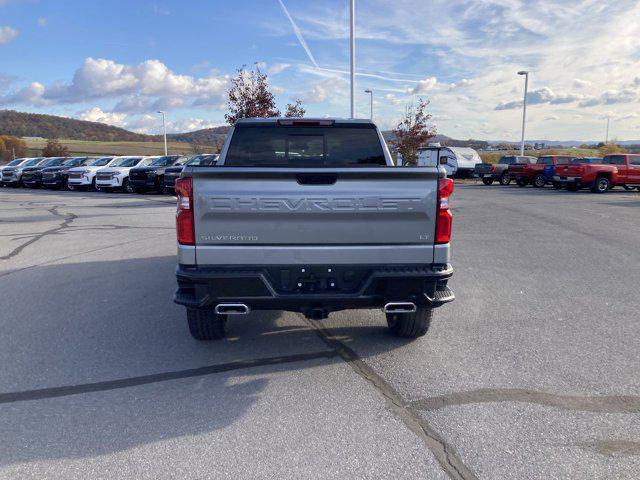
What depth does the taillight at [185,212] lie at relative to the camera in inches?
147

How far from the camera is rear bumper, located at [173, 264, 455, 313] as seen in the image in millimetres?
3791

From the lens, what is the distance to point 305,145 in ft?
17.7

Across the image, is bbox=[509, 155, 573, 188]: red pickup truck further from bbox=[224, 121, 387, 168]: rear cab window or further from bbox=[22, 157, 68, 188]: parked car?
bbox=[22, 157, 68, 188]: parked car

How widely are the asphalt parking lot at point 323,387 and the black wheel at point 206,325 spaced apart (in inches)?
4.6

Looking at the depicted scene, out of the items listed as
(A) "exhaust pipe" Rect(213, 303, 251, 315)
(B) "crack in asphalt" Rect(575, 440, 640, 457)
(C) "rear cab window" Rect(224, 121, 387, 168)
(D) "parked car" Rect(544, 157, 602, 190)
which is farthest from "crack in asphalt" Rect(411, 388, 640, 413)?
(D) "parked car" Rect(544, 157, 602, 190)

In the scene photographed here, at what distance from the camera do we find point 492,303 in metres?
6.05

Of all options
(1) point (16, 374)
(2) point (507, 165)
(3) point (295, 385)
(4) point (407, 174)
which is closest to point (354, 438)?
(3) point (295, 385)

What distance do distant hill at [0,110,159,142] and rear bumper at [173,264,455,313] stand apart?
329 ft

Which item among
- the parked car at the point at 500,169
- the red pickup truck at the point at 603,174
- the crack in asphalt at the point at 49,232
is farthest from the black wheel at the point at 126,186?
the parked car at the point at 500,169

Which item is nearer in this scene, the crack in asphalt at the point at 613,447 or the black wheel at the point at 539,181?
the crack in asphalt at the point at 613,447

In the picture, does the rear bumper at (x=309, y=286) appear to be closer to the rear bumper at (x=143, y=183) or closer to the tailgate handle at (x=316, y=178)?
the tailgate handle at (x=316, y=178)

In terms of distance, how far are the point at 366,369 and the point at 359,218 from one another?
1261 millimetres

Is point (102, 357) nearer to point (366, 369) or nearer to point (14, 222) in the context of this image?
point (366, 369)

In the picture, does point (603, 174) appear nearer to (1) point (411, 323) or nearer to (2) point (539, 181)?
(2) point (539, 181)
